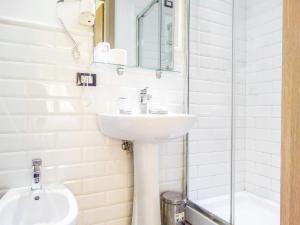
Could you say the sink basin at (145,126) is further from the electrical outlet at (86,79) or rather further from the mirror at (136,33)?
the mirror at (136,33)

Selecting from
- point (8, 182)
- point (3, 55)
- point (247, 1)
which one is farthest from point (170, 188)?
point (247, 1)

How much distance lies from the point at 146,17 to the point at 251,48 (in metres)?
0.96

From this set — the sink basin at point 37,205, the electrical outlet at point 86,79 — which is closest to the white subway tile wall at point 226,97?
the electrical outlet at point 86,79

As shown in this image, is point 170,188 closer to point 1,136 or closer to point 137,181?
point 137,181

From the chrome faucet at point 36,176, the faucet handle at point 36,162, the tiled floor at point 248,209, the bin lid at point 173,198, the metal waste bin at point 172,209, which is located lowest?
the tiled floor at point 248,209

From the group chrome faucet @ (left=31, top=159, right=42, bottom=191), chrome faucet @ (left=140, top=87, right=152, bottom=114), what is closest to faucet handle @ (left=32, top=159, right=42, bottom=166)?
chrome faucet @ (left=31, top=159, right=42, bottom=191)

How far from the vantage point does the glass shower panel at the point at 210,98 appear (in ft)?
5.56

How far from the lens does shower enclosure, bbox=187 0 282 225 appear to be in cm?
169

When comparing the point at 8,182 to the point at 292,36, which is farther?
the point at 8,182

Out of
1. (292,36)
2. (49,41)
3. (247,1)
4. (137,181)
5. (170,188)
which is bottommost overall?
(170,188)

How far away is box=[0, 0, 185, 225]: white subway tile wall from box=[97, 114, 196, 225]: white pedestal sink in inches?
4.7

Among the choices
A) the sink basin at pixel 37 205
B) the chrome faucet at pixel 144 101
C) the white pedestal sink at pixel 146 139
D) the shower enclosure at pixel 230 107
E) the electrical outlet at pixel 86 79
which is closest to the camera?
the sink basin at pixel 37 205

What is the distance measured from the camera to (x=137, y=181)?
1314 mm

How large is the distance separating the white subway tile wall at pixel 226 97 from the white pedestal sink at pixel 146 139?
460 millimetres
